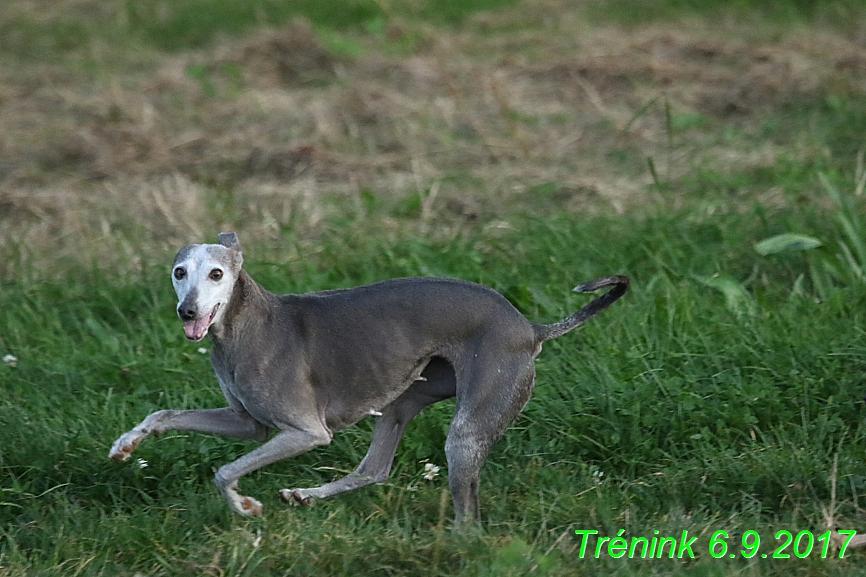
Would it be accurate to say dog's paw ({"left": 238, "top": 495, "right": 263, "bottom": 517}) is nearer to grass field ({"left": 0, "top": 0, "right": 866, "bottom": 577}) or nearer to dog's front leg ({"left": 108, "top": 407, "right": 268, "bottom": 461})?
grass field ({"left": 0, "top": 0, "right": 866, "bottom": 577})

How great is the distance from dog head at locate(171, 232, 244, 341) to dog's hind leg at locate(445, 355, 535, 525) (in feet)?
3.09

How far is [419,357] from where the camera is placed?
4.66 m

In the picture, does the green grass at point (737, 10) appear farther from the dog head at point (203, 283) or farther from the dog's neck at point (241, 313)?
the dog head at point (203, 283)

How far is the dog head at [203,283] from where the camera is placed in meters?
4.26

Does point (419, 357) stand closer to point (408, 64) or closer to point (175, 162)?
point (175, 162)

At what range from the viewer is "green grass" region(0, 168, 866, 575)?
14.3ft

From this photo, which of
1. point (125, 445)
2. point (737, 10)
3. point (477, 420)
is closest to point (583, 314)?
point (477, 420)

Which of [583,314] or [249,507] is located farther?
[583,314]

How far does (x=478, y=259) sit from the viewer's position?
696 centimetres

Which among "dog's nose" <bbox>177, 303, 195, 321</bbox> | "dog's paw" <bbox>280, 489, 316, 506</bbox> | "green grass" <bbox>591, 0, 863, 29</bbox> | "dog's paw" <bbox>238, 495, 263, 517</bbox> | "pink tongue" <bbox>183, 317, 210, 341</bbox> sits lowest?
"dog's paw" <bbox>280, 489, 316, 506</bbox>

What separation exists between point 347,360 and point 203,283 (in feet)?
2.15

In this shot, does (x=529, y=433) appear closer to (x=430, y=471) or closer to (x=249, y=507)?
(x=430, y=471)

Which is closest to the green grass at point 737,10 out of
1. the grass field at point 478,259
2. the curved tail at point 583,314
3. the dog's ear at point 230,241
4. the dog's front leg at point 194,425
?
the grass field at point 478,259

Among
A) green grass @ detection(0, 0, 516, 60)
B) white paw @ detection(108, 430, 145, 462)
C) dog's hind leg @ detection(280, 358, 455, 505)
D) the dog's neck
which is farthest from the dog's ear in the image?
green grass @ detection(0, 0, 516, 60)
